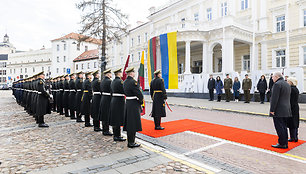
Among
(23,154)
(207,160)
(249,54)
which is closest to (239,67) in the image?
(249,54)

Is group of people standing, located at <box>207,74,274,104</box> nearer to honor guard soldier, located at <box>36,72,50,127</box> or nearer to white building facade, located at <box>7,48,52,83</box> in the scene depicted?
honor guard soldier, located at <box>36,72,50,127</box>

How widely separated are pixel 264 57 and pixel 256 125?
636 inches

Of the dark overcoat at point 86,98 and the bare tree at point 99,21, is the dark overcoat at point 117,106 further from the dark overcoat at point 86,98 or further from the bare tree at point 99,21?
the bare tree at point 99,21

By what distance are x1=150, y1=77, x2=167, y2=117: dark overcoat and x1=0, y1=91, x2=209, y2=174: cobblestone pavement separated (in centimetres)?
179

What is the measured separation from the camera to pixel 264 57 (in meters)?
20.7

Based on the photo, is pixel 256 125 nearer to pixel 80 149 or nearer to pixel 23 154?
pixel 80 149

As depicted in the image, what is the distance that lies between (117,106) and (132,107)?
0.57 meters

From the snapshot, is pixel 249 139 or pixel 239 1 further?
pixel 239 1

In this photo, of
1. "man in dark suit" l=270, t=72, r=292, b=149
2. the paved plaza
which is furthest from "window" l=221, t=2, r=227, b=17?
"man in dark suit" l=270, t=72, r=292, b=149

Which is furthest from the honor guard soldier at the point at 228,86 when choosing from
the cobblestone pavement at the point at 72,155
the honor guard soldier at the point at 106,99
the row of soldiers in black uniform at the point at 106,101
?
the cobblestone pavement at the point at 72,155

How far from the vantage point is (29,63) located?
76188 mm

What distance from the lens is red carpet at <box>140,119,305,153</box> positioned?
16.7ft

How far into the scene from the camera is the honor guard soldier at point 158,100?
6754 mm

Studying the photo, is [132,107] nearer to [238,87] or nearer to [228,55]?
[238,87]
